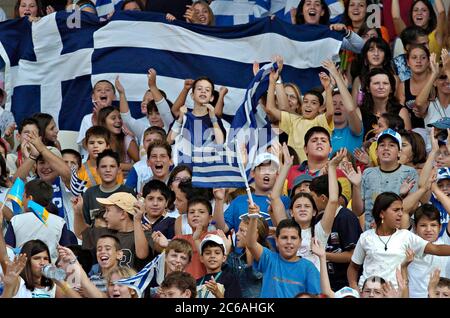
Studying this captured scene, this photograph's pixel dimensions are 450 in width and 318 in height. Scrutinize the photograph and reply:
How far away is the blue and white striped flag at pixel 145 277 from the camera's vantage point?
13516 millimetres

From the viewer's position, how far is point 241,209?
585 inches

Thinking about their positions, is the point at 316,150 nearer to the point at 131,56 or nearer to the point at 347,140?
the point at 347,140

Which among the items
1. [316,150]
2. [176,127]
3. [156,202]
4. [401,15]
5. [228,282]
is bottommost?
[228,282]

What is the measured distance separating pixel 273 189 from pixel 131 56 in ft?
13.4

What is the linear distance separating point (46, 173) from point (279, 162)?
2.42 m

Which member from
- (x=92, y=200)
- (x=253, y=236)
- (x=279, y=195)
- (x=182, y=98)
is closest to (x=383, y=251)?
(x=253, y=236)

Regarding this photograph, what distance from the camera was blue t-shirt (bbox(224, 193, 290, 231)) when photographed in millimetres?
14797

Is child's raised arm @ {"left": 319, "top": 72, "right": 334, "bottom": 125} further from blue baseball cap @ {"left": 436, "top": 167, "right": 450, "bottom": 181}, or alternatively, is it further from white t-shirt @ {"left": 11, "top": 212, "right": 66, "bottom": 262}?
white t-shirt @ {"left": 11, "top": 212, "right": 66, "bottom": 262}

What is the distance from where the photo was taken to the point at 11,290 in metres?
12.9
